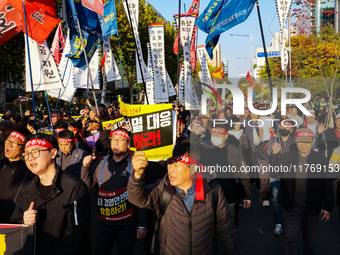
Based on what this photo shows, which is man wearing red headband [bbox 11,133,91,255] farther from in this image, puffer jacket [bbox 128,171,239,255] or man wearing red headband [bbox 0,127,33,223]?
man wearing red headband [bbox 0,127,33,223]

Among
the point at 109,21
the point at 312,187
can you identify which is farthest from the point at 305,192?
the point at 109,21

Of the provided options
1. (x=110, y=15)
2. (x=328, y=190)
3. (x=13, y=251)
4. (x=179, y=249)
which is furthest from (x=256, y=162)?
(x=110, y=15)

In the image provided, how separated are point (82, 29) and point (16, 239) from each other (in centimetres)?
610

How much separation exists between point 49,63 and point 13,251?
4.47 meters

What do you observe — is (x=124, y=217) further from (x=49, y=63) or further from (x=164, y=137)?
(x=49, y=63)

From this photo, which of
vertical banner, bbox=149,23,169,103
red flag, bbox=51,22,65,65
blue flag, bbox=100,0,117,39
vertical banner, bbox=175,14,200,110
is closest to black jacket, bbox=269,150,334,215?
vertical banner, bbox=175,14,200,110

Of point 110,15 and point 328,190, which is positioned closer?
point 328,190

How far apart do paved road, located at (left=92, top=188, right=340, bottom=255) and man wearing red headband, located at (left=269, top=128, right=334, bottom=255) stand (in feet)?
2.66

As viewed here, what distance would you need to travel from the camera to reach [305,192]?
3.61 m

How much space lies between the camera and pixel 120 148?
354cm

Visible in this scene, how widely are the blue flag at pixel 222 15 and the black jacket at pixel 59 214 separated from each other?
4.73m

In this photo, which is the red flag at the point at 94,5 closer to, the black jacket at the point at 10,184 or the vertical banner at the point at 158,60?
the vertical banner at the point at 158,60

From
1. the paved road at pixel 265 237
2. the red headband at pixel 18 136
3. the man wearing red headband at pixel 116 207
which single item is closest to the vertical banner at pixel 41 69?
the red headband at pixel 18 136

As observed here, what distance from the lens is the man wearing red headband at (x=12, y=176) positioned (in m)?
3.15
